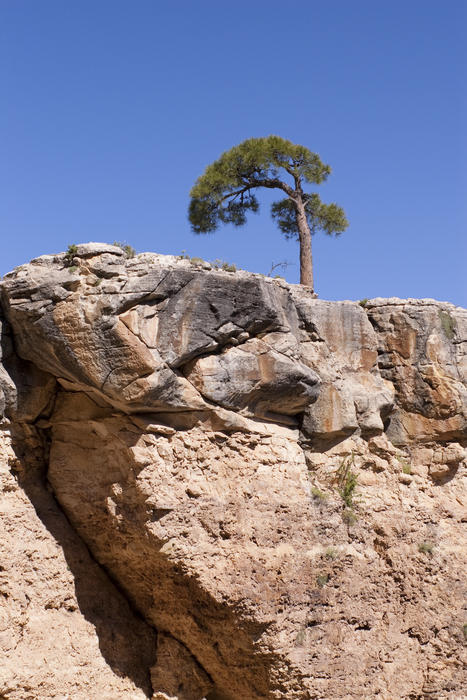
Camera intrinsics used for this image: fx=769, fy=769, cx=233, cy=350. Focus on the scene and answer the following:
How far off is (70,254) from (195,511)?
3.79 meters

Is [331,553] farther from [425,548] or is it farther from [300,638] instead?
[425,548]

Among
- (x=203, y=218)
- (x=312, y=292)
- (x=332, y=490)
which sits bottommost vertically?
(x=332, y=490)

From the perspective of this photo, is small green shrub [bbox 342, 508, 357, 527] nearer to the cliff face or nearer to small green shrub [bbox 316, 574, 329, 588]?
the cliff face

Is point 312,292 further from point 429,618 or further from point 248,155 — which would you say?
point 248,155

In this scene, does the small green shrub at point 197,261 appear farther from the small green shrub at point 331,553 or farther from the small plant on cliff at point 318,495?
the small green shrub at point 331,553

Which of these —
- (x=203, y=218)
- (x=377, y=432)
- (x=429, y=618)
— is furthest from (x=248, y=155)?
(x=429, y=618)

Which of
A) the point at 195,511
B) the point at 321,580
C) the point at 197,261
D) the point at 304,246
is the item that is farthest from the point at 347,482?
the point at 304,246

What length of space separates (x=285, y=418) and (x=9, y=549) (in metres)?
4.22

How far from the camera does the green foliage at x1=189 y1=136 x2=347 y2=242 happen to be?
18047 mm

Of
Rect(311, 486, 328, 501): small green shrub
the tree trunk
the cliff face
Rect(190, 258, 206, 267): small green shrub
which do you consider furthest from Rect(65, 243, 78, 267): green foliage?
the tree trunk

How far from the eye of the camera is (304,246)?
699 inches

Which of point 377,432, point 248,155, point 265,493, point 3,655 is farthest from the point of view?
point 248,155

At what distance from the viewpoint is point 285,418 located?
37.0 ft

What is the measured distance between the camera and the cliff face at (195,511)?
10.0m
